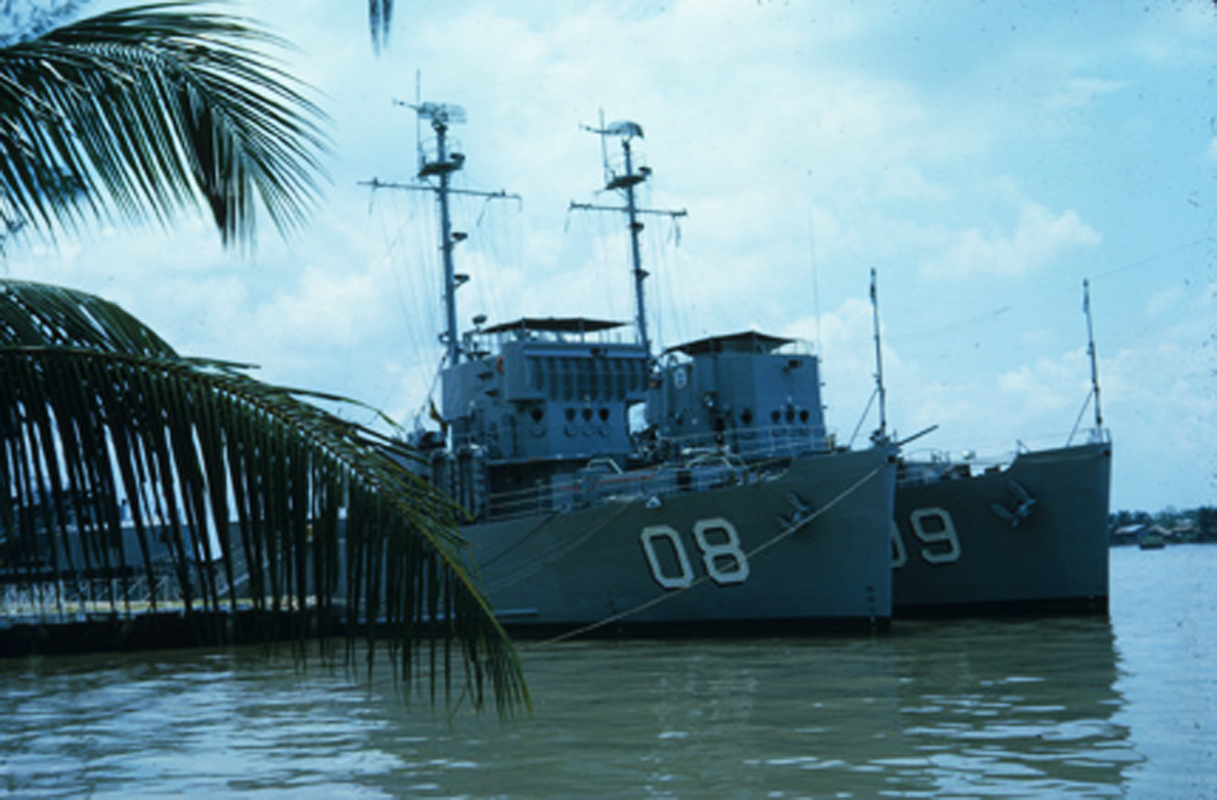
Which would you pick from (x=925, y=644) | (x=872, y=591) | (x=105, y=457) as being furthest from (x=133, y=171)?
(x=872, y=591)

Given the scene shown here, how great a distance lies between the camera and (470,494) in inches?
1011

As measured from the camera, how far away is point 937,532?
24.4 metres

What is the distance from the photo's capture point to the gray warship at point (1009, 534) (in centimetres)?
Answer: 2323

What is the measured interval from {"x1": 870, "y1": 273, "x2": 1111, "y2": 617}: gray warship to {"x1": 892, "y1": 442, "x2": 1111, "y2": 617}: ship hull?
2 cm

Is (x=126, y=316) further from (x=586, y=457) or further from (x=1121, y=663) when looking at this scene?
(x=586, y=457)

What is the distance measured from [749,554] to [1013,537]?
610cm

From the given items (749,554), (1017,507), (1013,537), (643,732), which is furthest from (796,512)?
(643,732)

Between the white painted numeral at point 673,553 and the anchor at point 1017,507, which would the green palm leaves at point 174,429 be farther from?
the anchor at point 1017,507

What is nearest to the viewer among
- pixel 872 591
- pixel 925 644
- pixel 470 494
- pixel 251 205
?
pixel 251 205

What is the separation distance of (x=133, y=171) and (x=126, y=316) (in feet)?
1.69

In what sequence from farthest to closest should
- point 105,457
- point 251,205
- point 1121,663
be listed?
point 1121,663 → point 251,205 → point 105,457

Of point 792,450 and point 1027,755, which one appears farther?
point 792,450

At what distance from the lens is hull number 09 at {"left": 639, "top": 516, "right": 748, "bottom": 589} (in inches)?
801

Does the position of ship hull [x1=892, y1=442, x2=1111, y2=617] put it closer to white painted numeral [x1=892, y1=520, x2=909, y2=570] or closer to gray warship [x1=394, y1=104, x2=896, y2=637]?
white painted numeral [x1=892, y1=520, x2=909, y2=570]
